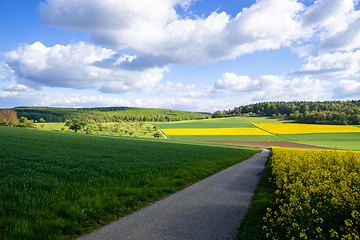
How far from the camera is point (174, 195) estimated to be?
10312 millimetres

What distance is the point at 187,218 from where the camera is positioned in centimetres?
734

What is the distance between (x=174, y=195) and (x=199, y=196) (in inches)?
51.6

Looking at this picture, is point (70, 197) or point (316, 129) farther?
point (316, 129)

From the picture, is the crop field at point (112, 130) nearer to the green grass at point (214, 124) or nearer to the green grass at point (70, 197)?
the green grass at point (214, 124)

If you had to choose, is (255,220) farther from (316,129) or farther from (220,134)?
(316,129)

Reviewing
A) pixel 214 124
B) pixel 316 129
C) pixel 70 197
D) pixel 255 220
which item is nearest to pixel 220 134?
pixel 214 124

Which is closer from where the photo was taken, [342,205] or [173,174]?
[342,205]

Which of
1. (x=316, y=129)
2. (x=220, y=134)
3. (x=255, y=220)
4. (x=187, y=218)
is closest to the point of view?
(x=255, y=220)

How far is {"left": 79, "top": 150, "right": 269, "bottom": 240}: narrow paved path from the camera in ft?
20.3

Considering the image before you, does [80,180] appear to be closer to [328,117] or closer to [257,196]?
[257,196]

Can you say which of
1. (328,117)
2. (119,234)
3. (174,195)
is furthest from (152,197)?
(328,117)

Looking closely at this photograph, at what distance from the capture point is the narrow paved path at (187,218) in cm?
620

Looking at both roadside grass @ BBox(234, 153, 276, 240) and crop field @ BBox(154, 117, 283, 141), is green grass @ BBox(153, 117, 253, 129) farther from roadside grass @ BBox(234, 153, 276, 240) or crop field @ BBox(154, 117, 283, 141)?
roadside grass @ BBox(234, 153, 276, 240)

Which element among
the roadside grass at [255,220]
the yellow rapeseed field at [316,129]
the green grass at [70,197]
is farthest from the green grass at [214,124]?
the roadside grass at [255,220]
